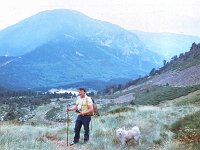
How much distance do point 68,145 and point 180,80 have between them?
4653 inches

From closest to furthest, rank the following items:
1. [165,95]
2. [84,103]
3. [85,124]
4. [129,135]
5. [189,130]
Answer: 1. [189,130]
2. [129,135]
3. [84,103]
4. [85,124]
5. [165,95]

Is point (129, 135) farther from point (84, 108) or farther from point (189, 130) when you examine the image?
point (189, 130)

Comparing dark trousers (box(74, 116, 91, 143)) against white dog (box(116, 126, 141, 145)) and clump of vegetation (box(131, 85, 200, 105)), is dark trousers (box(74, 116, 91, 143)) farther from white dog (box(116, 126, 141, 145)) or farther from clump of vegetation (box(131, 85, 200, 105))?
clump of vegetation (box(131, 85, 200, 105))

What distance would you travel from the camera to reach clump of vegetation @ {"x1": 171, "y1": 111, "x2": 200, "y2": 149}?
14.4 meters

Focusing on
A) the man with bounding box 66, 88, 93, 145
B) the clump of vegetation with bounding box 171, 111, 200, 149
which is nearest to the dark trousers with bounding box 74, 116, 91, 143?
the man with bounding box 66, 88, 93, 145

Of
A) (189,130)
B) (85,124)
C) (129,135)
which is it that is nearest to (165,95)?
(85,124)

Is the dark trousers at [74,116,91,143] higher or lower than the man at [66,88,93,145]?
lower

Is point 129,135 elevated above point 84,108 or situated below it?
below

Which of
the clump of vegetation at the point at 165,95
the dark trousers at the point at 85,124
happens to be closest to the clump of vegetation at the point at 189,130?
the dark trousers at the point at 85,124

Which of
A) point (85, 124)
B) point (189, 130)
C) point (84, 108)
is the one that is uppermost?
point (84, 108)

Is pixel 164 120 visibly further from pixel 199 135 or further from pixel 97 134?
pixel 199 135

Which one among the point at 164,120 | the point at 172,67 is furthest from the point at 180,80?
the point at 164,120

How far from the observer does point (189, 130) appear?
16.0 m

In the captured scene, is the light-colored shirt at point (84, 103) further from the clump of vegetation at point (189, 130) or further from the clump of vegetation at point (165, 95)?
the clump of vegetation at point (165, 95)
